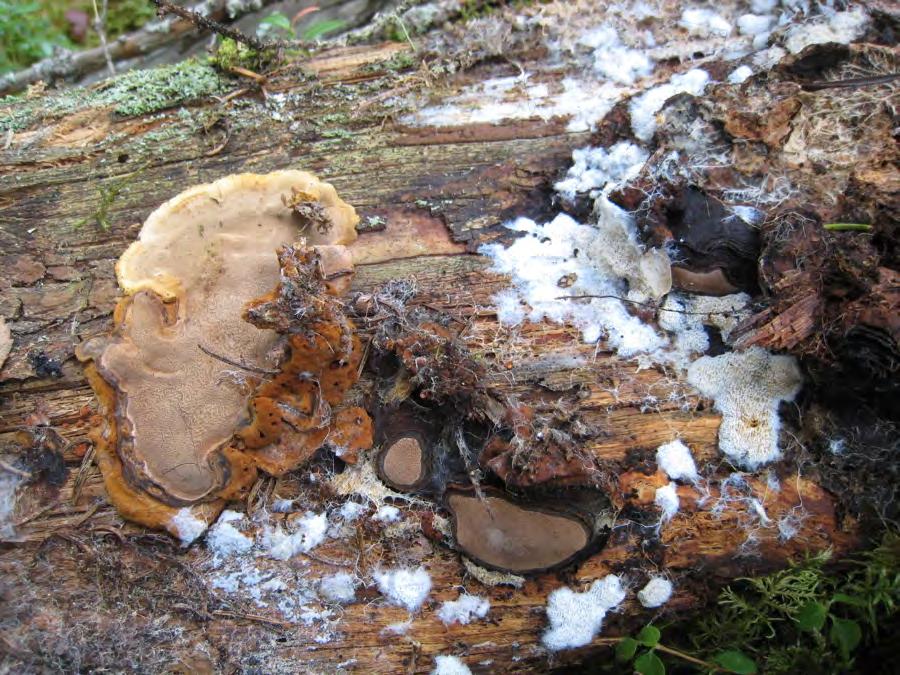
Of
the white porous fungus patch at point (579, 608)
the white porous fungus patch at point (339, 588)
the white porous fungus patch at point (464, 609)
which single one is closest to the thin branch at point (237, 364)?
the white porous fungus patch at point (339, 588)

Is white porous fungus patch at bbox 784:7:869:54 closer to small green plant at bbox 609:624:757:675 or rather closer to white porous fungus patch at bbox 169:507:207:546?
small green plant at bbox 609:624:757:675

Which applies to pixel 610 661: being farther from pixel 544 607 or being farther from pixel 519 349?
pixel 519 349

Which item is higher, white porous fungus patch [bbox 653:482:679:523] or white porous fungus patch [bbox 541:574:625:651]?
white porous fungus patch [bbox 653:482:679:523]

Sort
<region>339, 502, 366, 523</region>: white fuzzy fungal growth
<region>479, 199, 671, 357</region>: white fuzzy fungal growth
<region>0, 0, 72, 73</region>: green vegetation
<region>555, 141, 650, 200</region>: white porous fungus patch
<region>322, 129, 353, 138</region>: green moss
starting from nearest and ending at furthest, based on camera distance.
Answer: <region>339, 502, 366, 523</region>: white fuzzy fungal growth
<region>479, 199, 671, 357</region>: white fuzzy fungal growth
<region>555, 141, 650, 200</region>: white porous fungus patch
<region>322, 129, 353, 138</region>: green moss
<region>0, 0, 72, 73</region>: green vegetation

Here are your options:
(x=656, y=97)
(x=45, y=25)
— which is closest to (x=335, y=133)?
(x=656, y=97)

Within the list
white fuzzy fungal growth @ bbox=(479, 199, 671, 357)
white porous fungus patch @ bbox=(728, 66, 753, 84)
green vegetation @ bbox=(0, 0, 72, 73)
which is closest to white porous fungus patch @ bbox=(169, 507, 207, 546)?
white fuzzy fungal growth @ bbox=(479, 199, 671, 357)

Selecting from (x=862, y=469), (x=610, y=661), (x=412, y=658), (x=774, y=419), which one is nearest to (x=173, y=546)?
(x=412, y=658)

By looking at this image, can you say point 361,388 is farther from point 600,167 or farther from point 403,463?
point 600,167

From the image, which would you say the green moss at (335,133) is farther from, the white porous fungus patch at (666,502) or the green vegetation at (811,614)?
the green vegetation at (811,614)
